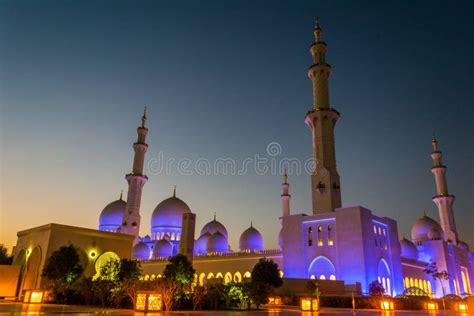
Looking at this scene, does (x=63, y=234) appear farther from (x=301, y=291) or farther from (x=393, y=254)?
(x=393, y=254)

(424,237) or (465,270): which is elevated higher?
(424,237)

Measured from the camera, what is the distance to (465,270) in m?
40.2

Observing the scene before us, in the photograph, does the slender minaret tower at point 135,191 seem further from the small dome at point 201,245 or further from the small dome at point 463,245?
the small dome at point 463,245

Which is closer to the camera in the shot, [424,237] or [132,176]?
[132,176]

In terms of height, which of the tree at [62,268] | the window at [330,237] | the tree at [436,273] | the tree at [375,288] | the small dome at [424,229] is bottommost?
the tree at [375,288]

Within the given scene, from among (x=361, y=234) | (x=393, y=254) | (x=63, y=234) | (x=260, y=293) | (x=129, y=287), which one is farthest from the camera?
(x=393, y=254)

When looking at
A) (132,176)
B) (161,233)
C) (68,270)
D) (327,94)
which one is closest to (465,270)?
(327,94)

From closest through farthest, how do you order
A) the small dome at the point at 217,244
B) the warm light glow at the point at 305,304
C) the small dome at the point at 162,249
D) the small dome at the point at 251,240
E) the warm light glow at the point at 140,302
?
the warm light glow at the point at 140,302 → the warm light glow at the point at 305,304 → the small dome at the point at 162,249 → the small dome at the point at 217,244 → the small dome at the point at 251,240

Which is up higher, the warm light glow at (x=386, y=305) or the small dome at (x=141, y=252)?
the small dome at (x=141, y=252)

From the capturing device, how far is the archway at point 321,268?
26812mm

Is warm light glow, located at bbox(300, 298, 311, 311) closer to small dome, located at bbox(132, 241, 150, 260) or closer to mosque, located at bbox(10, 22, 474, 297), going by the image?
mosque, located at bbox(10, 22, 474, 297)

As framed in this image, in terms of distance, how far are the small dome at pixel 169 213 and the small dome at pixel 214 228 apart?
9.76 ft

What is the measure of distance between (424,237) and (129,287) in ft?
119

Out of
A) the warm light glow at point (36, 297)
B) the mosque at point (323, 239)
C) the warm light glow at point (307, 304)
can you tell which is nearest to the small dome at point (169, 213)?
the mosque at point (323, 239)
